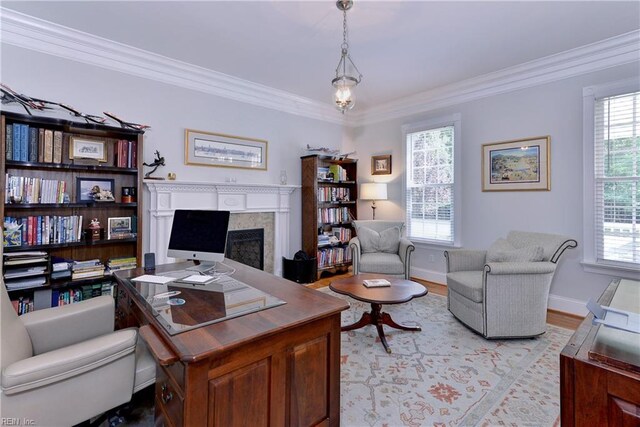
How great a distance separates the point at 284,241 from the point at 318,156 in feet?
4.51

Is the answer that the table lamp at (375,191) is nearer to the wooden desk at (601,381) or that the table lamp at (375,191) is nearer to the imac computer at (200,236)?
the imac computer at (200,236)

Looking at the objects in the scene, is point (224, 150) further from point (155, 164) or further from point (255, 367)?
point (255, 367)

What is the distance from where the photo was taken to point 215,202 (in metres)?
3.78

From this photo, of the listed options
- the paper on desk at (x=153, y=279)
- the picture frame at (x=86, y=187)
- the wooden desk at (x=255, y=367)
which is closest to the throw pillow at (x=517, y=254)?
the wooden desk at (x=255, y=367)

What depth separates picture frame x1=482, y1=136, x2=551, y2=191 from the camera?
342cm

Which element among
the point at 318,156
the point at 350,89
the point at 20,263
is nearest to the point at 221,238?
the point at 350,89

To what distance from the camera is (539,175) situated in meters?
3.46

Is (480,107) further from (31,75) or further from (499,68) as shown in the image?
(31,75)

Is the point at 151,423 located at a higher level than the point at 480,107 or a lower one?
lower

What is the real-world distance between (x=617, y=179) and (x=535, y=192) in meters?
0.69

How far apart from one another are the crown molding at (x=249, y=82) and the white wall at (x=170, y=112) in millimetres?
89

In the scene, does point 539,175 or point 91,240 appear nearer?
point 91,240

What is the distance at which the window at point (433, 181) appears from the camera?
164 inches

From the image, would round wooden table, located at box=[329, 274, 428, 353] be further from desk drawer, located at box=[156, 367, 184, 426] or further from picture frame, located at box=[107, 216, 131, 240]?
picture frame, located at box=[107, 216, 131, 240]
